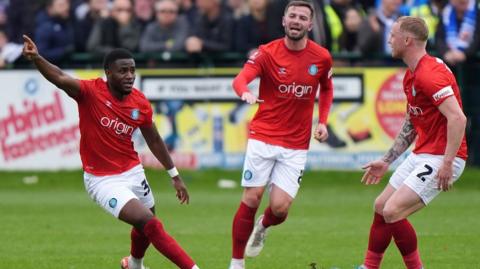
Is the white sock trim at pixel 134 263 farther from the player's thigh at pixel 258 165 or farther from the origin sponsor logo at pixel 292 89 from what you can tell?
the origin sponsor logo at pixel 292 89

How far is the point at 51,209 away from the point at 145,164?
3453mm

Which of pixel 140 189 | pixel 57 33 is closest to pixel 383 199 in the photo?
pixel 140 189

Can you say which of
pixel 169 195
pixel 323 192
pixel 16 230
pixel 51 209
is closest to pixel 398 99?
pixel 323 192

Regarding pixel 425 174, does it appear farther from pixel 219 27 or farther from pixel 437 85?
pixel 219 27

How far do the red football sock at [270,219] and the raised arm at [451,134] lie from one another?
2.56 meters

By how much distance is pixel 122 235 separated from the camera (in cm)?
1633

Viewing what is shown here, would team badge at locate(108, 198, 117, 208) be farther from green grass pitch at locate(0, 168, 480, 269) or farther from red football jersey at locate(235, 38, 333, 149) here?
red football jersey at locate(235, 38, 333, 149)

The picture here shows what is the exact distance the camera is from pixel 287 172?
13.2 meters

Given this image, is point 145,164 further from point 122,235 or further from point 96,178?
point 96,178

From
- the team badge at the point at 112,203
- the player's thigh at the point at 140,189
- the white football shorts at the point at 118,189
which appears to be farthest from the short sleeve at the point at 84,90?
the team badge at the point at 112,203

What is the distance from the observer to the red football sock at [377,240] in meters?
12.0

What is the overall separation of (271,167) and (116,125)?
1897 millimetres

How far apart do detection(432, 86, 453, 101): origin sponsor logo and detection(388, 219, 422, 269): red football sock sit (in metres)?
1.24

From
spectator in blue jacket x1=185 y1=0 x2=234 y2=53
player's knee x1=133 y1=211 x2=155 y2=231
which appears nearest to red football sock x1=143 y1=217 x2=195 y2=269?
player's knee x1=133 y1=211 x2=155 y2=231
